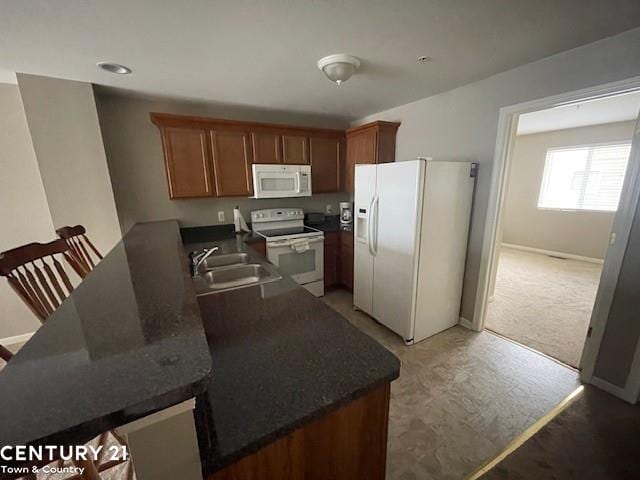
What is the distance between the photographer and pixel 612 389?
6.01ft

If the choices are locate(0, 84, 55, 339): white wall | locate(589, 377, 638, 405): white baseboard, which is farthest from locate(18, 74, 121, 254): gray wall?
locate(589, 377, 638, 405): white baseboard

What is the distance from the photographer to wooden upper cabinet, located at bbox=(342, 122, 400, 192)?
3068mm

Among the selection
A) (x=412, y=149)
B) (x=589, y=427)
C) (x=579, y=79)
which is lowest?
(x=589, y=427)

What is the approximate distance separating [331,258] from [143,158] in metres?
2.44

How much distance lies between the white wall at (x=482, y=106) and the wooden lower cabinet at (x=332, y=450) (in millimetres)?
2162

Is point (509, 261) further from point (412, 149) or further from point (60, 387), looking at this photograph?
point (60, 387)

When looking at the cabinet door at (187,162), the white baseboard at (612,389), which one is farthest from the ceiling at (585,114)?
the cabinet door at (187,162)

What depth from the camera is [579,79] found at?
A: 69.7 inches

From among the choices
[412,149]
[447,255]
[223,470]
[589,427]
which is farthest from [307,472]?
[412,149]

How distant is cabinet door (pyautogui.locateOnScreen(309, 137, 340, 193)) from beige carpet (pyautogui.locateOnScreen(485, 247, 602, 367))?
98.1 inches

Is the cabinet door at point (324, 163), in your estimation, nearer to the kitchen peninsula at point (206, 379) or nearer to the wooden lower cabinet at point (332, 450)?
the kitchen peninsula at point (206, 379)

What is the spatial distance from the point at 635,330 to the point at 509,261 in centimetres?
350

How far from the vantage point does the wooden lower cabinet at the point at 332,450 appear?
2.19 feet

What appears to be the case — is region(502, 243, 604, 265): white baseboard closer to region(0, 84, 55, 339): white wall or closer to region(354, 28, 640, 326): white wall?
region(354, 28, 640, 326): white wall
